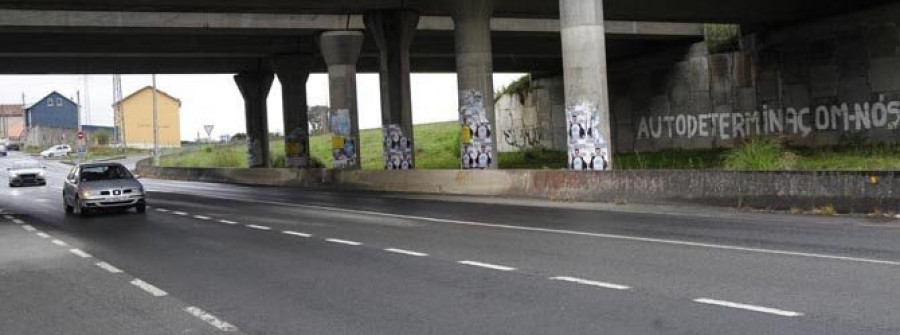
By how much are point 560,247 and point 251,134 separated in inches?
1648

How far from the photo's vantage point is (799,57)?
33594mm

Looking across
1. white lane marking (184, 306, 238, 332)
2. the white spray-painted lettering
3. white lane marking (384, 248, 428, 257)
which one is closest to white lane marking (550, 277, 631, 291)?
white lane marking (384, 248, 428, 257)

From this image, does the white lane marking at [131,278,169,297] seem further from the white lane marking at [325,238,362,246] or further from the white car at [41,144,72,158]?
the white car at [41,144,72,158]

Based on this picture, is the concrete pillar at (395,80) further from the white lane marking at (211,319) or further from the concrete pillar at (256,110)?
the white lane marking at (211,319)

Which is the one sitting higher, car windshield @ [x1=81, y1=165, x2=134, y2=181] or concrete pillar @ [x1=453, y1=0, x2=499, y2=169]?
concrete pillar @ [x1=453, y1=0, x2=499, y2=169]

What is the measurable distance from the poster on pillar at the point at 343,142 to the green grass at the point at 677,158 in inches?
308

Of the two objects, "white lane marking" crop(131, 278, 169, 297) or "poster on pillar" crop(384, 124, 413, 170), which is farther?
"poster on pillar" crop(384, 124, 413, 170)

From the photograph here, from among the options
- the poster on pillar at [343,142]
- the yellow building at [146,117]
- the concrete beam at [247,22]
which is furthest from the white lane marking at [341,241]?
the yellow building at [146,117]

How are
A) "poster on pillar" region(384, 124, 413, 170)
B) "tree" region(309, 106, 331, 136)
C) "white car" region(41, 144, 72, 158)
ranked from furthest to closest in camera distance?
"tree" region(309, 106, 331, 136)
"white car" region(41, 144, 72, 158)
"poster on pillar" region(384, 124, 413, 170)

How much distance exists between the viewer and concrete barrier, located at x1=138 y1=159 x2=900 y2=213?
15.2 m

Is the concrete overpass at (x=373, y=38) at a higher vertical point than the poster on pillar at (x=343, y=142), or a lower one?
higher

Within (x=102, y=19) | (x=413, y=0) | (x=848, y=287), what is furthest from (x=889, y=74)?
(x=102, y=19)

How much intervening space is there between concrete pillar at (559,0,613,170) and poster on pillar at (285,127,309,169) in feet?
77.8

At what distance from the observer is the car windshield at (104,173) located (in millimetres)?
22250
